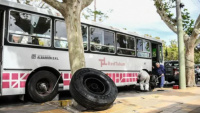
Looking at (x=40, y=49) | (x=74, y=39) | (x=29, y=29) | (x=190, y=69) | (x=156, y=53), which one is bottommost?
(x=190, y=69)

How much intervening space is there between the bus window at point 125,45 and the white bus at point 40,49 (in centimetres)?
5

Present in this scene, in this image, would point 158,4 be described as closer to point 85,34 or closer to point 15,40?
point 85,34

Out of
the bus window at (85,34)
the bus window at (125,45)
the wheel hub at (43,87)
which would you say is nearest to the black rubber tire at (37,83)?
the wheel hub at (43,87)

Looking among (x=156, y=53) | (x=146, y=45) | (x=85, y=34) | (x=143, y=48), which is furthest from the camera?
(x=156, y=53)

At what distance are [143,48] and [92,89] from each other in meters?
6.37

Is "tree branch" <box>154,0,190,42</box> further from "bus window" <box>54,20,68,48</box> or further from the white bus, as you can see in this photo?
"bus window" <box>54,20,68,48</box>

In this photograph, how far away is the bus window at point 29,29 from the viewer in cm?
647

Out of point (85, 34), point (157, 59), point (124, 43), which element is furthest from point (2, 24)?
point (157, 59)

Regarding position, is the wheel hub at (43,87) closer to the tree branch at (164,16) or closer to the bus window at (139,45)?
the bus window at (139,45)

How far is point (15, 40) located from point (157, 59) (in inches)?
368

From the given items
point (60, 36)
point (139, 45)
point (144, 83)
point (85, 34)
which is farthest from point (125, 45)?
point (60, 36)

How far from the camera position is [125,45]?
10.4 meters

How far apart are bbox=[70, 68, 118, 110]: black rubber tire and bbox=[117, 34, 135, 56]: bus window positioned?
12.2 ft

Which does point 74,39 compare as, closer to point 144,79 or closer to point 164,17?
point 144,79
